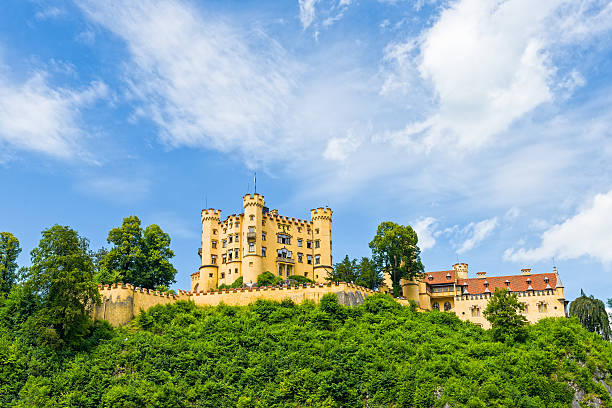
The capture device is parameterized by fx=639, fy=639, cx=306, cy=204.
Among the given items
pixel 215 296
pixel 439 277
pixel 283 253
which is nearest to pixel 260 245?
pixel 283 253

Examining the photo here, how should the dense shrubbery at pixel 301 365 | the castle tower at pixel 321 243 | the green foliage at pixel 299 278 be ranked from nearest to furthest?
the dense shrubbery at pixel 301 365 → the green foliage at pixel 299 278 → the castle tower at pixel 321 243

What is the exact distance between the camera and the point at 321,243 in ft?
281

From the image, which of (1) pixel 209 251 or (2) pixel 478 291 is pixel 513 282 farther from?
(1) pixel 209 251

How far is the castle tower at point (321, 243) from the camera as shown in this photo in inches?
3332

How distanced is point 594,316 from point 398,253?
2400 centimetres

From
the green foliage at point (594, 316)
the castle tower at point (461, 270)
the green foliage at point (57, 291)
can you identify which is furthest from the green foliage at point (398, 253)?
the green foliage at point (57, 291)

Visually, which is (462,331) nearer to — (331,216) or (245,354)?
(245,354)

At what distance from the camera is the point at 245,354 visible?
178 feet

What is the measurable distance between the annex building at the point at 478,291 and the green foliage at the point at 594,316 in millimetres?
1978

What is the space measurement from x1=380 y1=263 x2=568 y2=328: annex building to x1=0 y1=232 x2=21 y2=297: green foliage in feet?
133

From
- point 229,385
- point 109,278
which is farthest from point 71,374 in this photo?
point 109,278

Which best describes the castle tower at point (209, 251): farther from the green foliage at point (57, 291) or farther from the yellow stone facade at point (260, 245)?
the green foliage at point (57, 291)

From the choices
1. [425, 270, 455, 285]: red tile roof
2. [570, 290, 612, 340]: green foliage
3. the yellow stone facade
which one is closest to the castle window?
the yellow stone facade

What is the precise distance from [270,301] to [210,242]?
21.0 m
